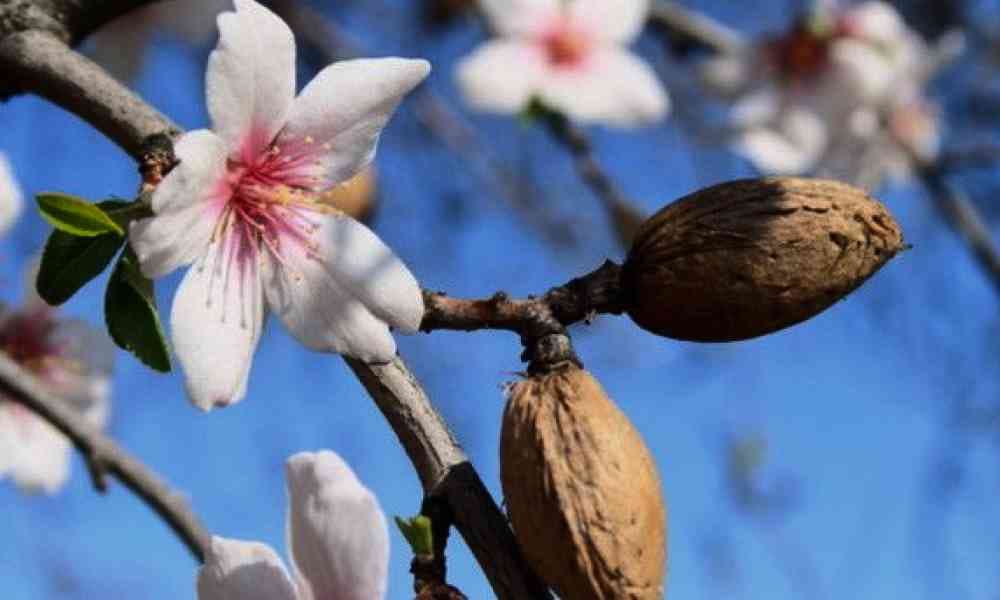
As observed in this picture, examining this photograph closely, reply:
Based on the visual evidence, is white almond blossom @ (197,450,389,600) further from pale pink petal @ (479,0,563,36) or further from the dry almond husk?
pale pink petal @ (479,0,563,36)

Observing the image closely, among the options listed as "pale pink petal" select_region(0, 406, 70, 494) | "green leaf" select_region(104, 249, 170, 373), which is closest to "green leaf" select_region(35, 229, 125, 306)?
"green leaf" select_region(104, 249, 170, 373)

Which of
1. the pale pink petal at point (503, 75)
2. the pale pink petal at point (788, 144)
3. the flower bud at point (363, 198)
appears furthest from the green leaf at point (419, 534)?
the pale pink petal at point (788, 144)

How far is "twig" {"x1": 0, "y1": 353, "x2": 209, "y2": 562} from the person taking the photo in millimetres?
1354

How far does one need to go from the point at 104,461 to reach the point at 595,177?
975 millimetres

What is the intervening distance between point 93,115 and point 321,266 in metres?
0.16

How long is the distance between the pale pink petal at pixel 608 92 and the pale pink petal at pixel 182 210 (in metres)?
1.31

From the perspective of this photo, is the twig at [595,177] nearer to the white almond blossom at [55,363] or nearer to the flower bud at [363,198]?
the flower bud at [363,198]

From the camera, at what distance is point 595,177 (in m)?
2.23

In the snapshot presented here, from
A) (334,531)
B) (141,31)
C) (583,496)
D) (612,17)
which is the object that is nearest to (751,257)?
(583,496)

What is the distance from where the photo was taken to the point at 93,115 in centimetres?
95

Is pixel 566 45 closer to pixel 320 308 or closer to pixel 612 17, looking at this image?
pixel 612 17

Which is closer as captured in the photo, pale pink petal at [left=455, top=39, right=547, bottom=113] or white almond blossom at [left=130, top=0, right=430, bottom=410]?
white almond blossom at [left=130, top=0, right=430, bottom=410]

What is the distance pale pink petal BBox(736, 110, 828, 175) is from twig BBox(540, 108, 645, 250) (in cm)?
54

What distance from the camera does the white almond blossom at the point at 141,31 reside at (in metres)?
1.65
